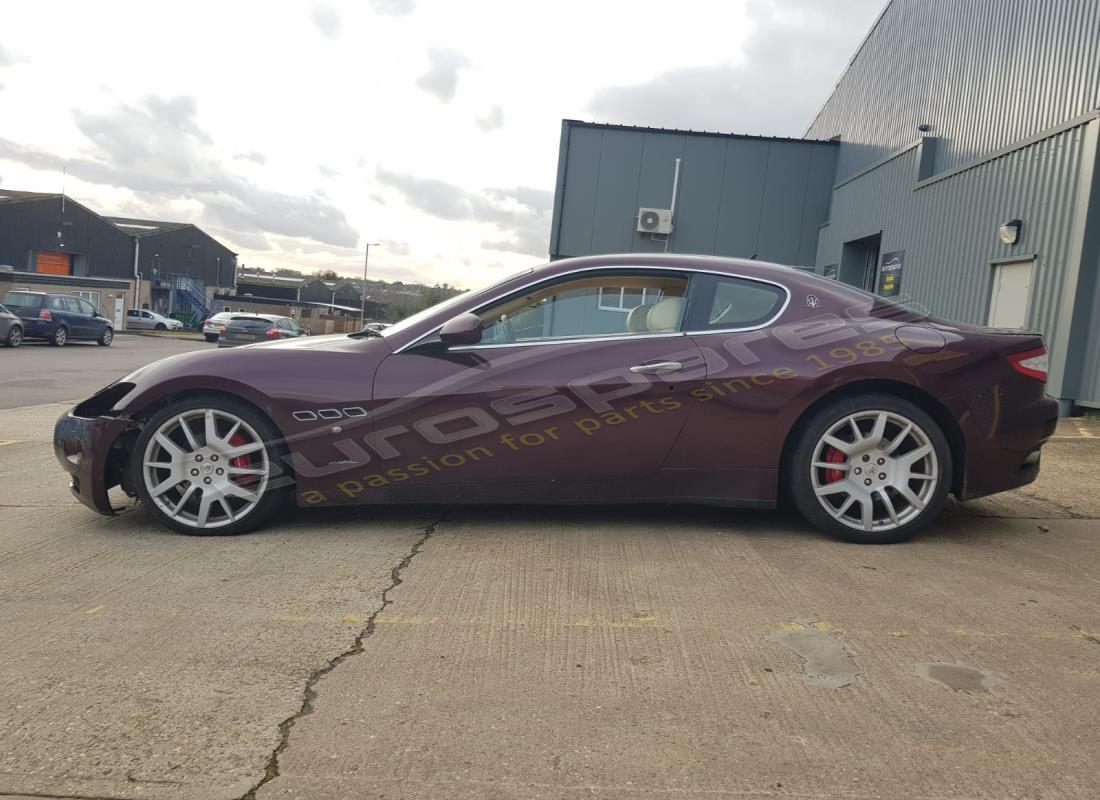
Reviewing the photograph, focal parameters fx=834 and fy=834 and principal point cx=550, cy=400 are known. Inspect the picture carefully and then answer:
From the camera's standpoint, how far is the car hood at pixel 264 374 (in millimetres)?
3904

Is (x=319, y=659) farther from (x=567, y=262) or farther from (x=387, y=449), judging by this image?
(x=567, y=262)

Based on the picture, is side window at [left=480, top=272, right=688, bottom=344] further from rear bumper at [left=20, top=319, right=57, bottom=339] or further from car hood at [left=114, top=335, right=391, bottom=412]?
rear bumper at [left=20, top=319, right=57, bottom=339]

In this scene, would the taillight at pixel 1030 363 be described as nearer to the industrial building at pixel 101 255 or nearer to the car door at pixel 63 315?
the car door at pixel 63 315

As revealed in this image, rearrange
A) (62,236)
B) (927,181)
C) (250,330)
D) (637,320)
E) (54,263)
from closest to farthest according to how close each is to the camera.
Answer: (637,320) < (927,181) < (250,330) < (62,236) < (54,263)

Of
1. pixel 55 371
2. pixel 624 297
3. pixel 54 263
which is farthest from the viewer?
pixel 54 263

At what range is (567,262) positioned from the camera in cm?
421

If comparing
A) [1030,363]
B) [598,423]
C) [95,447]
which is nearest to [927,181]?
[1030,363]

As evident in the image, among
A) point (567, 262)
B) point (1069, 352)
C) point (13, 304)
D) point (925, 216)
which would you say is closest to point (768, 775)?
point (567, 262)

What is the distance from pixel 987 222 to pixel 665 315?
342 inches

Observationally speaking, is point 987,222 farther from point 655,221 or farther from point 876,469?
point 876,469

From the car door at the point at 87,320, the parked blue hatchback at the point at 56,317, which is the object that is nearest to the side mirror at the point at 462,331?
the parked blue hatchback at the point at 56,317

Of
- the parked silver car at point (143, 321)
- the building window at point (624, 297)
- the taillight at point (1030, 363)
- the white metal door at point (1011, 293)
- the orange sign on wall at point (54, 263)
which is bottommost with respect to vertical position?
the parked silver car at point (143, 321)

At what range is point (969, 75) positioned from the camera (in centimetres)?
1200

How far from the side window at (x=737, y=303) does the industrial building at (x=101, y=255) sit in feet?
152
